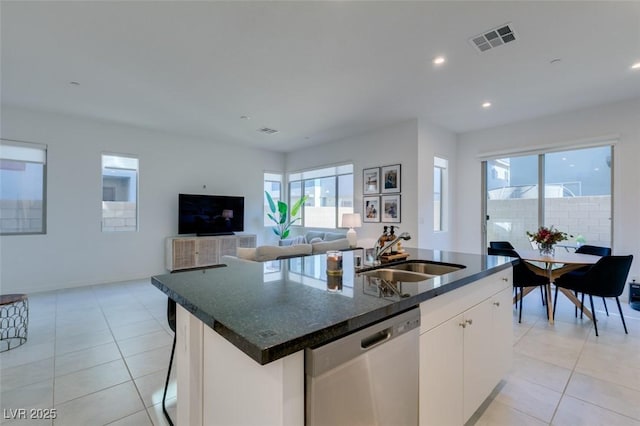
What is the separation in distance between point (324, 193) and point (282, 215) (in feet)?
3.89

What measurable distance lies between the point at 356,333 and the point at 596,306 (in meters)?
4.75

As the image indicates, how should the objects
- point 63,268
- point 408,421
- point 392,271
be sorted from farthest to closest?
point 63,268, point 392,271, point 408,421

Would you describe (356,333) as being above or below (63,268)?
above

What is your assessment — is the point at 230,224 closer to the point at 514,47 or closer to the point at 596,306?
the point at 514,47

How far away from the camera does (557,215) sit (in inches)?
185

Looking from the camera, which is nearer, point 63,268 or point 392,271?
point 392,271

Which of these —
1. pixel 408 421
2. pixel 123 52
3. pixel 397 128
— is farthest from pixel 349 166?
pixel 408 421

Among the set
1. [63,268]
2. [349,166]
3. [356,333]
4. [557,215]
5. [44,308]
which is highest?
[349,166]

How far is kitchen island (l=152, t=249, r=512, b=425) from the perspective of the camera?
2.63ft

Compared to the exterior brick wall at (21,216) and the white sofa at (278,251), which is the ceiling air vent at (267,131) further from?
the exterior brick wall at (21,216)

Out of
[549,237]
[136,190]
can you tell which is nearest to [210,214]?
[136,190]

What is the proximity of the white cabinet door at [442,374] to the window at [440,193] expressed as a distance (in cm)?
419

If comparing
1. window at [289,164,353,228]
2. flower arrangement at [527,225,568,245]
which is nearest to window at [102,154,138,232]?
window at [289,164,353,228]

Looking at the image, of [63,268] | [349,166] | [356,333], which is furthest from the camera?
[349,166]
